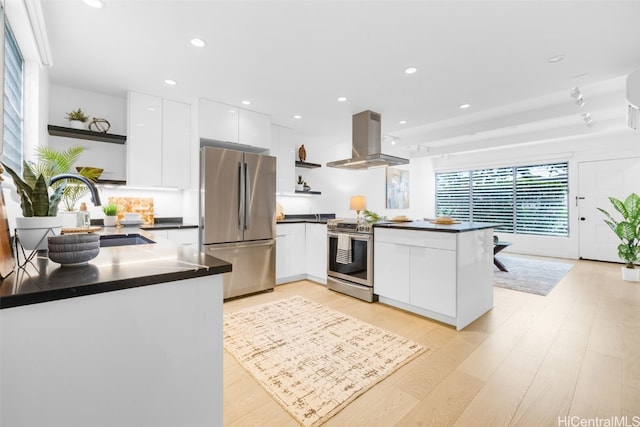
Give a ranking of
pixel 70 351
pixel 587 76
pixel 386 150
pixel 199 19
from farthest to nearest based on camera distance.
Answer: pixel 386 150 → pixel 587 76 → pixel 199 19 → pixel 70 351

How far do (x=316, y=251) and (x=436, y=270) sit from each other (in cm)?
184

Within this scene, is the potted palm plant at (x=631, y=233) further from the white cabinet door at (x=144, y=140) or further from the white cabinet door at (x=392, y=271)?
the white cabinet door at (x=144, y=140)

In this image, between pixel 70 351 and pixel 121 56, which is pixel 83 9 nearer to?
pixel 121 56

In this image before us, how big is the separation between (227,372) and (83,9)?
8.93 ft

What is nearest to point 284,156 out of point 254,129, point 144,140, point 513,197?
point 254,129

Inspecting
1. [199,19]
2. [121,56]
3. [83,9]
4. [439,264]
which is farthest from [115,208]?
[439,264]

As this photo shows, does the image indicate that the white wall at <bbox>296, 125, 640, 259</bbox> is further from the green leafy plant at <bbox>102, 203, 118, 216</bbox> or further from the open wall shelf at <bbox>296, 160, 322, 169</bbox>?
the green leafy plant at <bbox>102, 203, 118, 216</bbox>

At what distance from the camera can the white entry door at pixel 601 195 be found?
17.7ft

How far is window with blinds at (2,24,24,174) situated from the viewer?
1.91m

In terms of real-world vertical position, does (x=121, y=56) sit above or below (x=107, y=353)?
above

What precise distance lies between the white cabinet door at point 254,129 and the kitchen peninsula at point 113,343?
10.1ft

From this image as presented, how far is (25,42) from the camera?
2.13 m

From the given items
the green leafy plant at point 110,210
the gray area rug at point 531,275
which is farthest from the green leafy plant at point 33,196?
the gray area rug at point 531,275

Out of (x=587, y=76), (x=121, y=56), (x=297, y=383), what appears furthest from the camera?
(x=587, y=76)
